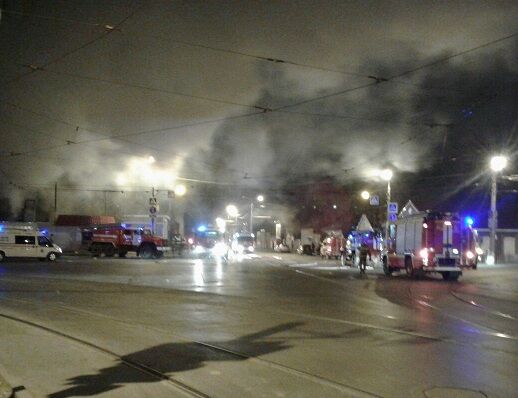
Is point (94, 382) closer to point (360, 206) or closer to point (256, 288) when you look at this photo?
point (256, 288)

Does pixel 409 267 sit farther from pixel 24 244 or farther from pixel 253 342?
pixel 24 244

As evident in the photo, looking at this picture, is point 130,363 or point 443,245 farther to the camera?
point 443,245

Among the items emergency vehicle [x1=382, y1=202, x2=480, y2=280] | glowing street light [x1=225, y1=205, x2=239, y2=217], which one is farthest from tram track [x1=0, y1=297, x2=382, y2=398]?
glowing street light [x1=225, y1=205, x2=239, y2=217]

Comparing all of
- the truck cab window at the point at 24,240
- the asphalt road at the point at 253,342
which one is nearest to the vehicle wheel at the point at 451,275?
the asphalt road at the point at 253,342

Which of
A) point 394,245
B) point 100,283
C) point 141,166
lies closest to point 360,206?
point 141,166

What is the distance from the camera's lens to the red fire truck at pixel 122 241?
140 feet

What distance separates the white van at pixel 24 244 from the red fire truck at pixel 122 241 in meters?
6.16

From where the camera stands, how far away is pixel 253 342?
393 inches

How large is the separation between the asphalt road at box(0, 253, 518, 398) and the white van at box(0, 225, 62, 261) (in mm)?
17764

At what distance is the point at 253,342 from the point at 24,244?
97.0ft

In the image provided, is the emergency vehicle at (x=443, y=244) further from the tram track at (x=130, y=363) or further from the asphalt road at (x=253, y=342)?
the tram track at (x=130, y=363)

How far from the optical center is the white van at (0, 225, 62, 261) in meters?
35.6

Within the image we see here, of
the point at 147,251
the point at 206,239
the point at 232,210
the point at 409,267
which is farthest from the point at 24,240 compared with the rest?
the point at 232,210

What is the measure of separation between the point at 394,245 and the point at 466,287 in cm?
833
